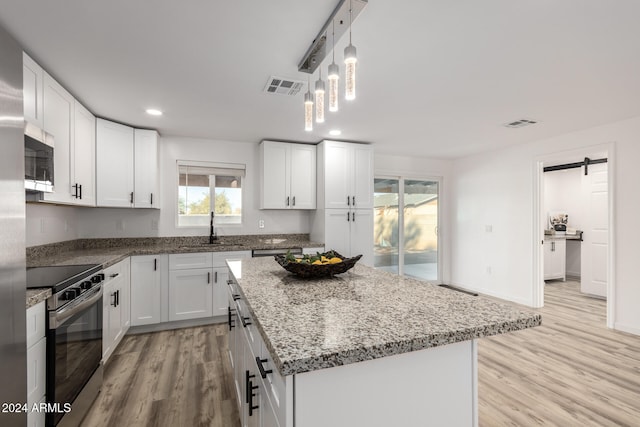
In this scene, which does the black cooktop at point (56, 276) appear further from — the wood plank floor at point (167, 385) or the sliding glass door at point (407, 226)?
the sliding glass door at point (407, 226)

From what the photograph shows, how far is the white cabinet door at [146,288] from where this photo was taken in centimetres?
340

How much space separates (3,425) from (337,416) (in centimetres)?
158

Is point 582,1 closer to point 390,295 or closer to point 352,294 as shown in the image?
point 390,295

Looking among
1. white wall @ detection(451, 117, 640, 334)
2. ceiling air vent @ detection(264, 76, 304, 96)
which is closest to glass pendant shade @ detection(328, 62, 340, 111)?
ceiling air vent @ detection(264, 76, 304, 96)

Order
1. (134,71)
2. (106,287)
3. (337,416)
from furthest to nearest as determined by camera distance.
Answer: (106,287)
(134,71)
(337,416)

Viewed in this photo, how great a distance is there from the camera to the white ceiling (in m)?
1.62

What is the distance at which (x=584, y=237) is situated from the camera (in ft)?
17.3

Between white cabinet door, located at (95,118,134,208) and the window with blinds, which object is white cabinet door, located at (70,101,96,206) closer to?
white cabinet door, located at (95,118,134,208)

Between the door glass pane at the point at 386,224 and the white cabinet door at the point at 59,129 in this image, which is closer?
the white cabinet door at the point at 59,129

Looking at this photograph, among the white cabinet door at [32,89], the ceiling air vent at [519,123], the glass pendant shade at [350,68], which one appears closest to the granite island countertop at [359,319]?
the glass pendant shade at [350,68]

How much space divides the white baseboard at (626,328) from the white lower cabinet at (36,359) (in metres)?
5.08

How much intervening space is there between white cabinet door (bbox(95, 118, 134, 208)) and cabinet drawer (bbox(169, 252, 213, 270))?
2.70ft

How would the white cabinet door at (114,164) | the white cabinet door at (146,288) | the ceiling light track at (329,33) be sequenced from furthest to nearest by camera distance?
the white cabinet door at (146,288) < the white cabinet door at (114,164) < the ceiling light track at (329,33)

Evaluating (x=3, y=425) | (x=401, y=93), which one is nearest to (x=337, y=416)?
(x=3, y=425)
